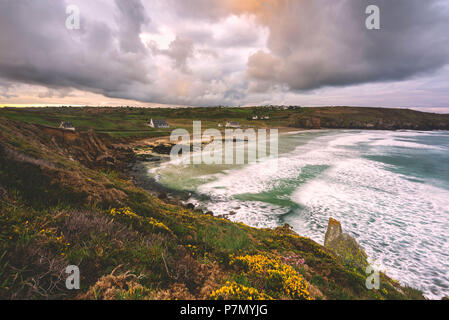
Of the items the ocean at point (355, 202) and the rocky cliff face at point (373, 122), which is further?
the rocky cliff face at point (373, 122)

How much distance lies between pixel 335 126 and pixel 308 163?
12051 centimetres

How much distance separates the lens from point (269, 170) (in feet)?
88.6

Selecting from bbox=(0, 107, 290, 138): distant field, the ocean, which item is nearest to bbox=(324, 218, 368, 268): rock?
the ocean

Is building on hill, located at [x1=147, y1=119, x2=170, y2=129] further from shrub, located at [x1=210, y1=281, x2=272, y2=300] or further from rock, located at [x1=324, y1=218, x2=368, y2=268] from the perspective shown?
shrub, located at [x1=210, y1=281, x2=272, y2=300]

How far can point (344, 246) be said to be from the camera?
8727mm

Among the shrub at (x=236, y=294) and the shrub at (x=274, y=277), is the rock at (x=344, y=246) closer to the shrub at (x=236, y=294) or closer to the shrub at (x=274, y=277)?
the shrub at (x=274, y=277)

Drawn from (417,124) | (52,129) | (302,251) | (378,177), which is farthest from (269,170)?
(417,124)

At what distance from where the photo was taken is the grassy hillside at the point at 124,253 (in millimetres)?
3383

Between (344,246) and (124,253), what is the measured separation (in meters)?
9.60

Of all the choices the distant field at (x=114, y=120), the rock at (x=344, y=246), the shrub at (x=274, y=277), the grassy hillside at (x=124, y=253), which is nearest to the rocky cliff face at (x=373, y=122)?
the distant field at (x=114, y=120)

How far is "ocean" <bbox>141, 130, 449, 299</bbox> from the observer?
9.97 meters

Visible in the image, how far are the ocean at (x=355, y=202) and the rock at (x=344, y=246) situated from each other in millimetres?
707

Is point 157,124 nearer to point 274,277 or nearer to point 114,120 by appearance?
point 114,120
